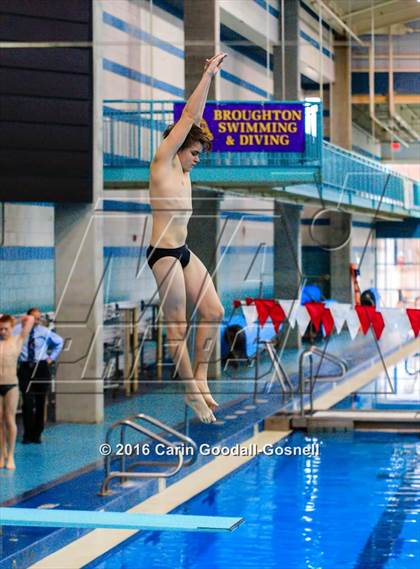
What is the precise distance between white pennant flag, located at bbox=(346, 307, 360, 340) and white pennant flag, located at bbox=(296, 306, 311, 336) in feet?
1.06

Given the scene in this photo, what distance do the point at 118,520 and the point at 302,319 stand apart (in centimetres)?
171

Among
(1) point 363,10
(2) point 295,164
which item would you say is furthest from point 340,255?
(1) point 363,10

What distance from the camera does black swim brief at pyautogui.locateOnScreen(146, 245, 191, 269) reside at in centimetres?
529

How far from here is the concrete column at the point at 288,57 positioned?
7.74 meters

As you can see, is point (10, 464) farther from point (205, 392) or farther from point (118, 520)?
point (205, 392)

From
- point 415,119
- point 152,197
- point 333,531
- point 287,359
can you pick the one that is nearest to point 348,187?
point 415,119

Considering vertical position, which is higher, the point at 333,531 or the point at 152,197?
the point at 152,197

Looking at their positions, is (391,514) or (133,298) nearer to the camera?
(133,298)

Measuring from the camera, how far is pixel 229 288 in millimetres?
7938

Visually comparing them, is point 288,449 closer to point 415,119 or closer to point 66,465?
point 415,119

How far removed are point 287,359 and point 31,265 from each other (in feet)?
28.0

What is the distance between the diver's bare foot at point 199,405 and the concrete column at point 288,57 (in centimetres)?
243

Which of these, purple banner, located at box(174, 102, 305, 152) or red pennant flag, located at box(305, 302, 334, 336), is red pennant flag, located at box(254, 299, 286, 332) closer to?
purple banner, located at box(174, 102, 305, 152)

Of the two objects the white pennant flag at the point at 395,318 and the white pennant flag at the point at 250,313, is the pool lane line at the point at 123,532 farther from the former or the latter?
the white pennant flag at the point at 250,313
